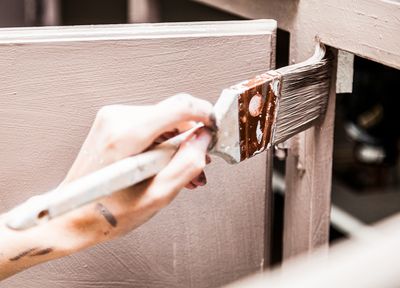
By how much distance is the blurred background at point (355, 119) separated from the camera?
155 centimetres

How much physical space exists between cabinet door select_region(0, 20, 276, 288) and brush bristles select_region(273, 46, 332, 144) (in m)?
0.05

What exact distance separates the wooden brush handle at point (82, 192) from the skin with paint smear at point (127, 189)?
0.02 metres

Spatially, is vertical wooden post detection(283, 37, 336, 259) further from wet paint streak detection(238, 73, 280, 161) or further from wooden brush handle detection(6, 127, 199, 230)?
wooden brush handle detection(6, 127, 199, 230)

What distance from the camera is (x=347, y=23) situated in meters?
0.69

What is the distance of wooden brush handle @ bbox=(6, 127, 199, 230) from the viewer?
0.48 meters

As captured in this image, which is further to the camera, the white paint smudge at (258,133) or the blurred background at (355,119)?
the blurred background at (355,119)

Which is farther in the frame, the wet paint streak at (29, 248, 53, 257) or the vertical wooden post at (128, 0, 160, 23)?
the vertical wooden post at (128, 0, 160, 23)

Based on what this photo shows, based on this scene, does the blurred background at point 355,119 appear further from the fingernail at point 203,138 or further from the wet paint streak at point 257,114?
the fingernail at point 203,138

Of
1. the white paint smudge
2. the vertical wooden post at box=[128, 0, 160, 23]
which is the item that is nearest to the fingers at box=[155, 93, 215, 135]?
the white paint smudge

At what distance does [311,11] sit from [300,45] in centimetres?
4

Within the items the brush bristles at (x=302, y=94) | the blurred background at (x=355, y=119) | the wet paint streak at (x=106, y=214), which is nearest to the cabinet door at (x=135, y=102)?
the brush bristles at (x=302, y=94)

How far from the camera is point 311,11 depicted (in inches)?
29.3

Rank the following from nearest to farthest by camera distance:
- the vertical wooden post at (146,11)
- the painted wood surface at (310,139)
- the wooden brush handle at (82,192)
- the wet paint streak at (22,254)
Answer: the wooden brush handle at (82,192) → the wet paint streak at (22,254) → the painted wood surface at (310,139) → the vertical wooden post at (146,11)


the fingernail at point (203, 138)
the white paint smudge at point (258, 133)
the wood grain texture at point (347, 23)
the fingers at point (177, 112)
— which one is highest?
the wood grain texture at point (347, 23)
